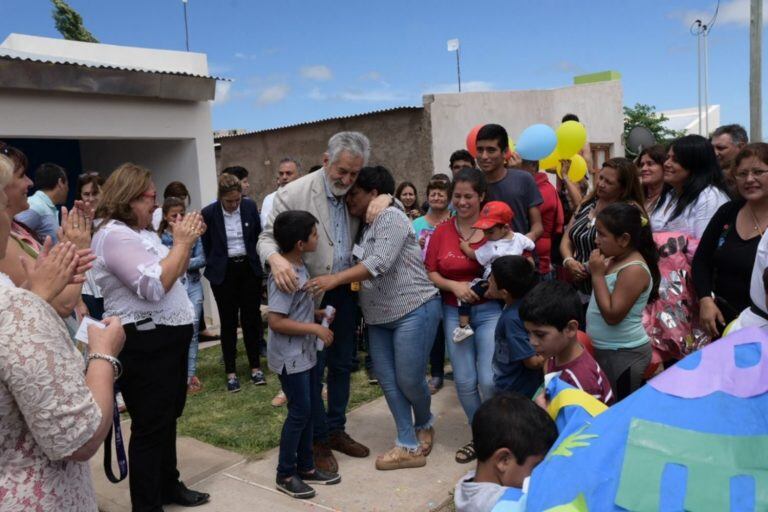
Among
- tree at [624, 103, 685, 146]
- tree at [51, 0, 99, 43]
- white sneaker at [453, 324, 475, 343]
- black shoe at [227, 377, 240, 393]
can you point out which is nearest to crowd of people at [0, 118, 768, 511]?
white sneaker at [453, 324, 475, 343]

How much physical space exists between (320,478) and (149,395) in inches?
47.0

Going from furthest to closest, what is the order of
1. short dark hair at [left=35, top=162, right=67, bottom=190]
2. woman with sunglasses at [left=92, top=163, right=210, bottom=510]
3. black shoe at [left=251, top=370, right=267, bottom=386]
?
black shoe at [left=251, top=370, right=267, bottom=386] → short dark hair at [left=35, top=162, right=67, bottom=190] → woman with sunglasses at [left=92, top=163, right=210, bottom=510]

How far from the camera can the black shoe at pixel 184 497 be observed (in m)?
3.66

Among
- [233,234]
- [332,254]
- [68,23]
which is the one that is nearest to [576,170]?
[233,234]

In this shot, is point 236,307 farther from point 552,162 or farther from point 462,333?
point 552,162

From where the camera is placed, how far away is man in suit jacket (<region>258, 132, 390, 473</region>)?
12.0 feet

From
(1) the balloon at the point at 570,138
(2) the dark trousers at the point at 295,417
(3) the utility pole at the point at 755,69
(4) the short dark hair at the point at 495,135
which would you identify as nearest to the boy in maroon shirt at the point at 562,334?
(2) the dark trousers at the point at 295,417

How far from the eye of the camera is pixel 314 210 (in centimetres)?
384

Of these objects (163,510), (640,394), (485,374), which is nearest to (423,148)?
(485,374)

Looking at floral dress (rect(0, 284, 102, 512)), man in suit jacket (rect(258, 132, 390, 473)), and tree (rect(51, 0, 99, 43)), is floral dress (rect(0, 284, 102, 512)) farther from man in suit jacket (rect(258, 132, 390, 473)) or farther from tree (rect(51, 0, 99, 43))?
tree (rect(51, 0, 99, 43))

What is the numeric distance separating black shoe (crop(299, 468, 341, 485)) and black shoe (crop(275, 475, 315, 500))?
0.14 metres

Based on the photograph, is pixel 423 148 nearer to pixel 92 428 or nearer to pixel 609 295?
pixel 609 295

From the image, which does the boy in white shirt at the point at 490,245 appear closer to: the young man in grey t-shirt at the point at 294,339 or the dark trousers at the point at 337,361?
the dark trousers at the point at 337,361

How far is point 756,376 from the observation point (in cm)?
158
